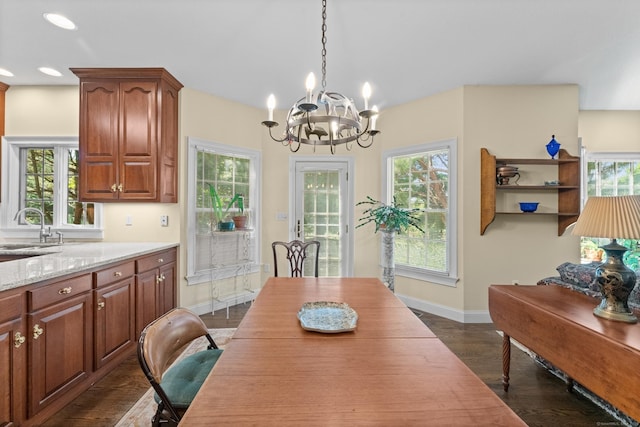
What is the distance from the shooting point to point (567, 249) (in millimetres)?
3418

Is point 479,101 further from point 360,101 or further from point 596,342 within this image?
point 596,342

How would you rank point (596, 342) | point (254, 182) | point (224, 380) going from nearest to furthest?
point (224, 380)
point (596, 342)
point (254, 182)

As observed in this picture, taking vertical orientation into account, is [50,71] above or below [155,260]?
above

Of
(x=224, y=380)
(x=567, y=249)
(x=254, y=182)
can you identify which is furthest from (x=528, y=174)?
(x=224, y=380)

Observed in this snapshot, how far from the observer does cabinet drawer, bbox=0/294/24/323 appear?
149 centimetres

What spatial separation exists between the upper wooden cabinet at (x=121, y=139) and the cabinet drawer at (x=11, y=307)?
1612mm

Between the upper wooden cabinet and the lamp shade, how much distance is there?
351cm

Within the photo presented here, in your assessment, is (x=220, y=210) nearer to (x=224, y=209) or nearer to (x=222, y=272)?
(x=224, y=209)

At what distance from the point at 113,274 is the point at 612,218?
3.31 metres

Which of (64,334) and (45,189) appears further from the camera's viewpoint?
(45,189)

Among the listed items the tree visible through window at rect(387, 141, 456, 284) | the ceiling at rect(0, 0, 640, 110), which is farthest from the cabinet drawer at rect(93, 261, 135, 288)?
the tree visible through window at rect(387, 141, 456, 284)

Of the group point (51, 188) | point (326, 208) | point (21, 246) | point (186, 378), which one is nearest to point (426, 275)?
point (326, 208)

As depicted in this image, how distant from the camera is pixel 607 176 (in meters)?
4.29

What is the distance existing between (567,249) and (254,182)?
4.00 meters
